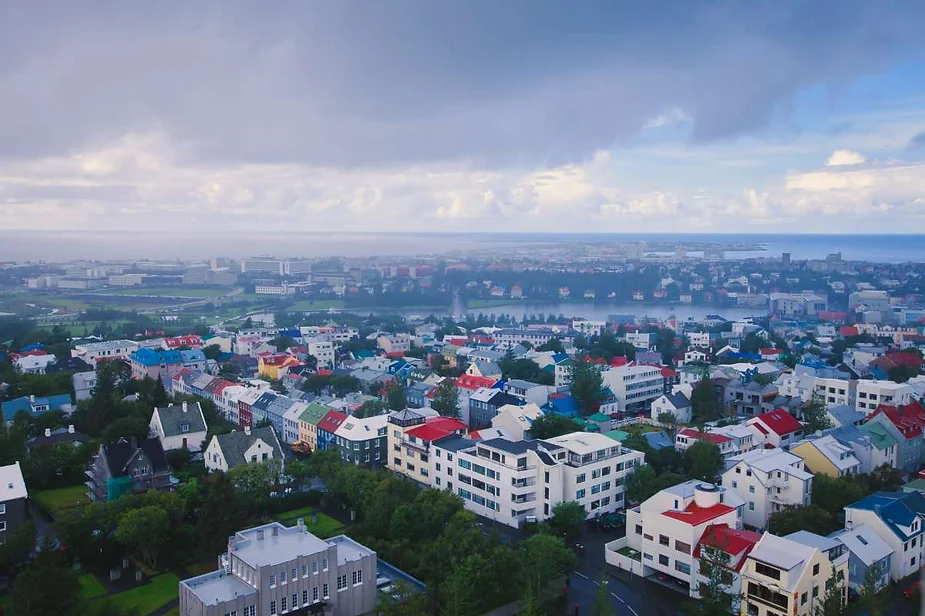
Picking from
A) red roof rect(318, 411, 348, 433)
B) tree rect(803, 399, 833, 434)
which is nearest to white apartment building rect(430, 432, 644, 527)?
red roof rect(318, 411, 348, 433)

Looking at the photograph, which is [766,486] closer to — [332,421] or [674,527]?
[674,527]

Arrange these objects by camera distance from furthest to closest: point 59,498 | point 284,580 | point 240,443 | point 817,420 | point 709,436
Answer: point 817,420 → point 709,436 → point 240,443 → point 59,498 → point 284,580

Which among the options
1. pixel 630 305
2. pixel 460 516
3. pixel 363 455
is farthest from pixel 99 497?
pixel 630 305

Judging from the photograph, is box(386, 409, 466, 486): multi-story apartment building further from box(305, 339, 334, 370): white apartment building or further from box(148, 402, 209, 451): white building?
box(305, 339, 334, 370): white apartment building

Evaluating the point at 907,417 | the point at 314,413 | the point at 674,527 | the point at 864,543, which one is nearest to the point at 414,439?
the point at 314,413

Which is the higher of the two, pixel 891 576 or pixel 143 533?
pixel 143 533

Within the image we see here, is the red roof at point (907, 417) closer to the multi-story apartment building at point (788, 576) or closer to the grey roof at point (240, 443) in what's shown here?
the multi-story apartment building at point (788, 576)

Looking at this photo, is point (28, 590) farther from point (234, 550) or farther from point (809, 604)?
point (809, 604)
